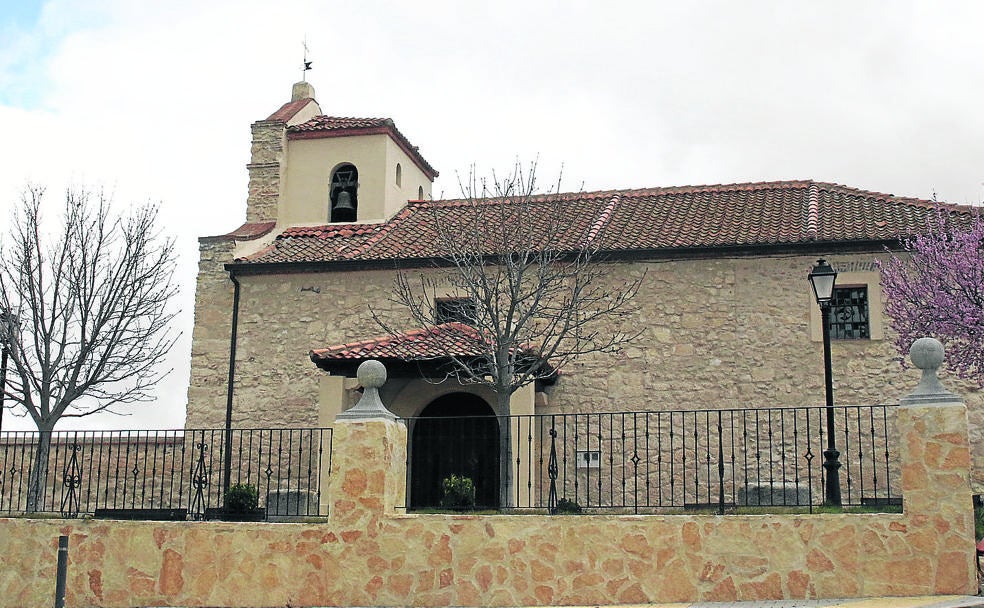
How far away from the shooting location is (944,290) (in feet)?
51.2

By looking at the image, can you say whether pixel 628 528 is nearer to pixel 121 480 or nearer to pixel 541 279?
pixel 541 279

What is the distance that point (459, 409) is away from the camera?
18.2 metres

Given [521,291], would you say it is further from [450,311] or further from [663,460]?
[663,460]

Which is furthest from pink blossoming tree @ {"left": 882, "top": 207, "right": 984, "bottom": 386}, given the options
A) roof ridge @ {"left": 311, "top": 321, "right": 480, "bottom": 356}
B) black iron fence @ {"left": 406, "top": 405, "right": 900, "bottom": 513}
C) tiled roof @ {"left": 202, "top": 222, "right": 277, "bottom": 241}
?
tiled roof @ {"left": 202, "top": 222, "right": 277, "bottom": 241}

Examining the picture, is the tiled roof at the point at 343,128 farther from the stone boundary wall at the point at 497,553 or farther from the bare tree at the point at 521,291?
the stone boundary wall at the point at 497,553

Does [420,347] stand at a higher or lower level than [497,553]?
higher

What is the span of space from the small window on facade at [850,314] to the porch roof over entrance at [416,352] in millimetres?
5273

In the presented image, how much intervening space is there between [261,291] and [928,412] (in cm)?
1368

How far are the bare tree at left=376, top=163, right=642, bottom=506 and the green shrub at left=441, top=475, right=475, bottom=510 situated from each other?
84.6 inches

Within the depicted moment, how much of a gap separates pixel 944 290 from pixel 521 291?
6.85 metres

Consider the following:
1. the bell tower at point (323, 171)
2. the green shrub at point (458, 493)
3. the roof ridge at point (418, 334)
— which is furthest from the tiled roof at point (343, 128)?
the green shrub at point (458, 493)

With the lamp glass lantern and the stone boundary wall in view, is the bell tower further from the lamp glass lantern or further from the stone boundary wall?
Answer: the stone boundary wall

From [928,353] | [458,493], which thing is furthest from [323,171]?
[928,353]

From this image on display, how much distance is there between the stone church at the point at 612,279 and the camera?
59.7 ft
